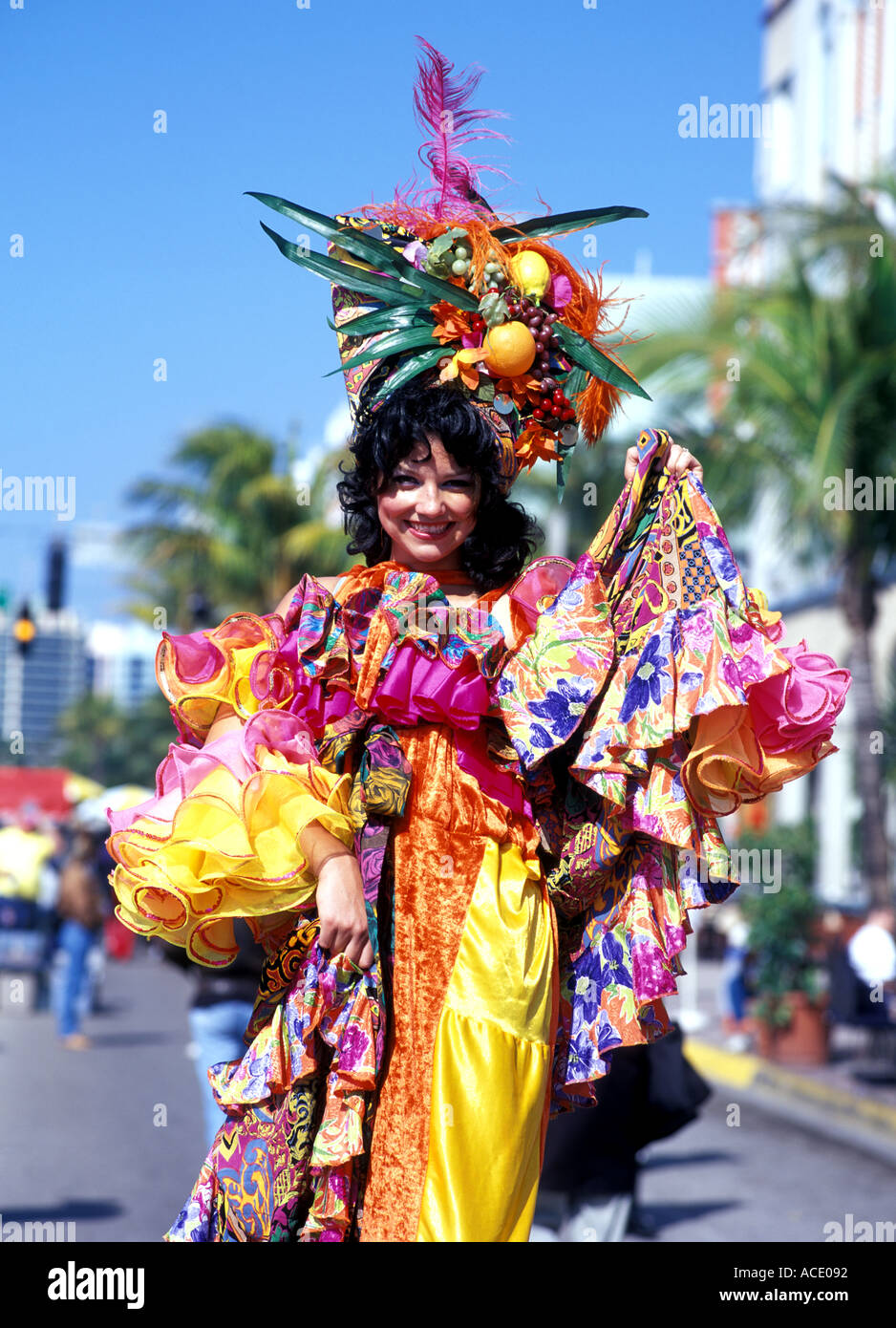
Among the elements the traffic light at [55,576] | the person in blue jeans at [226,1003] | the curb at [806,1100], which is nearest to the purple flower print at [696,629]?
the person in blue jeans at [226,1003]

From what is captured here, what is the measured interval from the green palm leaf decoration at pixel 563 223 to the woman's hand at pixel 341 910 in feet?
4.12

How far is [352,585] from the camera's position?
2.98 m

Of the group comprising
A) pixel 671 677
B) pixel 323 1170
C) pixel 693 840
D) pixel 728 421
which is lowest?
pixel 323 1170

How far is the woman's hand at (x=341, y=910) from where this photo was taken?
8.70 ft

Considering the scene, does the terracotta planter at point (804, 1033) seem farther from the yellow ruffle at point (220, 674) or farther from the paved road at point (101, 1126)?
the yellow ruffle at point (220, 674)

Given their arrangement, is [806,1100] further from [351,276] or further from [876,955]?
[351,276]

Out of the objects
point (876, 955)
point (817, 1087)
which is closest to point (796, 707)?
point (876, 955)

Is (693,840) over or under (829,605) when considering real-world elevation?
under

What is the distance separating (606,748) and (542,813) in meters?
0.26

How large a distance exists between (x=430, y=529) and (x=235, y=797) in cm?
64

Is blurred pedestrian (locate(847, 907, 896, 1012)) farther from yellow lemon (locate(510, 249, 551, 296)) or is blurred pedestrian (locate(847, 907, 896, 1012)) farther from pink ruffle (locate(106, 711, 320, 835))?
pink ruffle (locate(106, 711, 320, 835))
